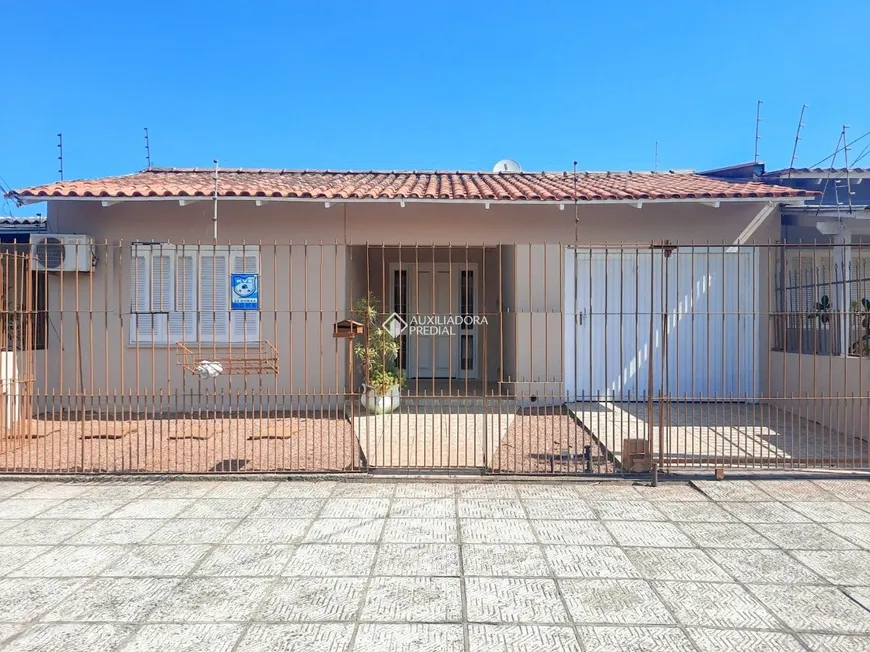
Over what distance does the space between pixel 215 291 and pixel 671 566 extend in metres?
7.11

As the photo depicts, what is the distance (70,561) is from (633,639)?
135 inches

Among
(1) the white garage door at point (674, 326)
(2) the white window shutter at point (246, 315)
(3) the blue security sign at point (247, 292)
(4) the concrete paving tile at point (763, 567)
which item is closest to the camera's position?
(4) the concrete paving tile at point (763, 567)

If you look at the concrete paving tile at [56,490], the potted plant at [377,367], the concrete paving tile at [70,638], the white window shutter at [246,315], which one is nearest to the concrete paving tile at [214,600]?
the concrete paving tile at [70,638]

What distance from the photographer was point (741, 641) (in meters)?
2.95

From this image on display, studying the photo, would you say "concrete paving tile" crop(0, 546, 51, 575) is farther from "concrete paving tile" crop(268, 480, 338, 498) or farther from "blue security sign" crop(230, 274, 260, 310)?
"blue security sign" crop(230, 274, 260, 310)

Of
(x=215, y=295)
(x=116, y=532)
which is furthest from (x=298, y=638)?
(x=215, y=295)

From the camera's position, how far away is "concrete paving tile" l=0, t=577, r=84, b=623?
3.21 m

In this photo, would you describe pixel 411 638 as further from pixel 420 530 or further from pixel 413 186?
pixel 413 186

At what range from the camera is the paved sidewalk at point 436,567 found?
9.93ft

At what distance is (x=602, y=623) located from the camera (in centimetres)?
312

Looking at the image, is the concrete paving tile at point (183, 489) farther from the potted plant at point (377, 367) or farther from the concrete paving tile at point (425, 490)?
the potted plant at point (377, 367)

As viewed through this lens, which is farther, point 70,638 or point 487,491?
point 487,491

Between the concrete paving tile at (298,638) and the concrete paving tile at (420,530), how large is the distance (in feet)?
3.82

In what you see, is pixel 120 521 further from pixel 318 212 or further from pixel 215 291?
pixel 318 212
